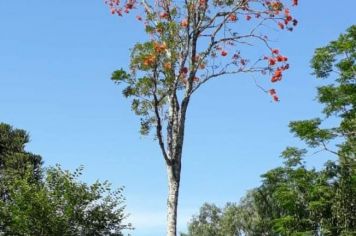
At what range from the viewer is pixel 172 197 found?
12086 millimetres

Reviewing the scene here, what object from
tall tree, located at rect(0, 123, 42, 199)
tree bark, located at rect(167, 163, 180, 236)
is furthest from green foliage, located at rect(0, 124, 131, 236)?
tree bark, located at rect(167, 163, 180, 236)

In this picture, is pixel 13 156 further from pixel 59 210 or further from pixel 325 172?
pixel 325 172

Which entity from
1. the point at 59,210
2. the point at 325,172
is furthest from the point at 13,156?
the point at 325,172

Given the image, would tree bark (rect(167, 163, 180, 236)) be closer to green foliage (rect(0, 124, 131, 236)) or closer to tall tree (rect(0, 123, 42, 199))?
green foliage (rect(0, 124, 131, 236))

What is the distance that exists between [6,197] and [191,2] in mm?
34733

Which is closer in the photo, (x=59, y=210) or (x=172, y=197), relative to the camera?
(x=172, y=197)

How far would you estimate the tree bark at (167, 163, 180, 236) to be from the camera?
1195 cm

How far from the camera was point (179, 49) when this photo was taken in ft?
42.5

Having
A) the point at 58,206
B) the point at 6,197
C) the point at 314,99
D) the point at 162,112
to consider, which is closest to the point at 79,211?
the point at 58,206

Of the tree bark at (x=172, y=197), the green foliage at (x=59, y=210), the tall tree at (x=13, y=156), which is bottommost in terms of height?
the tree bark at (x=172, y=197)

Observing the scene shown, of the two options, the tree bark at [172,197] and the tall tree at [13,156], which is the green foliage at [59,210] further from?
the tree bark at [172,197]

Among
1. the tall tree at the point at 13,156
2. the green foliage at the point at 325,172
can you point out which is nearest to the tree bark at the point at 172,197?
the green foliage at the point at 325,172

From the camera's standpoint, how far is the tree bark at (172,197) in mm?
11945

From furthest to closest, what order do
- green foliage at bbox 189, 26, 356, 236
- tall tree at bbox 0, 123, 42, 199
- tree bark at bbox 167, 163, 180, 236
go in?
tall tree at bbox 0, 123, 42, 199 → green foliage at bbox 189, 26, 356, 236 → tree bark at bbox 167, 163, 180, 236
